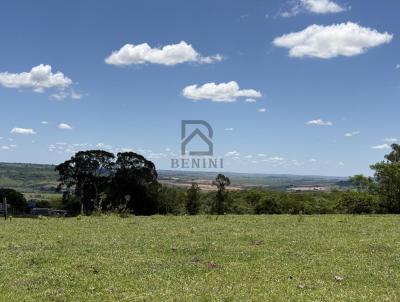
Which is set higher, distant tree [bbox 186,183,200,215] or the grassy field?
the grassy field

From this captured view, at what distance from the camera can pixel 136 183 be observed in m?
79.4

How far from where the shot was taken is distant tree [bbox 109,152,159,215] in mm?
78625

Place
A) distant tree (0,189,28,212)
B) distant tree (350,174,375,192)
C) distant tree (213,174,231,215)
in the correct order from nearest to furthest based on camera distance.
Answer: distant tree (350,174,375,192)
distant tree (0,189,28,212)
distant tree (213,174,231,215)

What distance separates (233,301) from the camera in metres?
11.6

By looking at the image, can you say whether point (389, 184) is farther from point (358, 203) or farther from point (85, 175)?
point (85, 175)

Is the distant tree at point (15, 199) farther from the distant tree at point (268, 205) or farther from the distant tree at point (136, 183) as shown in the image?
the distant tree at point (268, 205)

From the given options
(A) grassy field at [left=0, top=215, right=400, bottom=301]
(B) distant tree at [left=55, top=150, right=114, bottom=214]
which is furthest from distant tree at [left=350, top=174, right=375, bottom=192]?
(A) grassy field at [left=0, top=215, right=400, bottom=301]

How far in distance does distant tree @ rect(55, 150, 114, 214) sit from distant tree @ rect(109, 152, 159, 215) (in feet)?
7.17

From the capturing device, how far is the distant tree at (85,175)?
261 ft

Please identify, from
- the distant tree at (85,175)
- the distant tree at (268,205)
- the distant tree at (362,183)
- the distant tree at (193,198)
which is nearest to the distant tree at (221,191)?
the distant tree at (193,198)

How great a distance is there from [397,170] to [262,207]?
38.7 m

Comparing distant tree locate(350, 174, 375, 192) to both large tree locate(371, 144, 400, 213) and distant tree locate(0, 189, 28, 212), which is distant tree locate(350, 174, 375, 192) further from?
distant tree locate(0, 189, 28, 212)

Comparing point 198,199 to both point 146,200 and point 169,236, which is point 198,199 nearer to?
point 146,200

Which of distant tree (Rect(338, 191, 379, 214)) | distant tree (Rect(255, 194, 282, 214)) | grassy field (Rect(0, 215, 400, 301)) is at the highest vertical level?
grassy field (Rect(0, 215, 400, 301))
